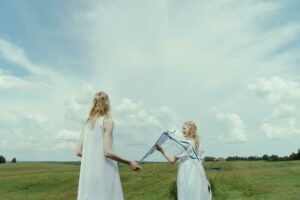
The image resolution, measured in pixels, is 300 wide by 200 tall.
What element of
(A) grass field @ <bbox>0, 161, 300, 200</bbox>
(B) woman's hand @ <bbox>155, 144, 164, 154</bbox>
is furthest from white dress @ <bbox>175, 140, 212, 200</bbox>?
(A) grass field @ <bbox>0, 161, 300, 200</bbox>

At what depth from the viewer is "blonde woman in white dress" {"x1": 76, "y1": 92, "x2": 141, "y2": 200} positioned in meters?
6.73

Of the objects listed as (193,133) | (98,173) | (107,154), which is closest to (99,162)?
(98,173)

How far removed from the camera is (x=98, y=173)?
6746mm

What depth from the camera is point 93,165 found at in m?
6.79

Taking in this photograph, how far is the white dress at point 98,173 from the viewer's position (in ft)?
22.1

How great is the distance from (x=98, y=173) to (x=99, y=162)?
0.15 meters

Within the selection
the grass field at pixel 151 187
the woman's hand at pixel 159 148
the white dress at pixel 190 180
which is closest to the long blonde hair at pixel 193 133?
the white dress at pixel 190 180

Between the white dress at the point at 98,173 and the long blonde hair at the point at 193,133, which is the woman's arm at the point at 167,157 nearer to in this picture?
the long blonde hair at the point at 193,133

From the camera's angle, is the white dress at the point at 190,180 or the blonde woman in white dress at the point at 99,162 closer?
the blonde woman in white dress at the point at 99,162

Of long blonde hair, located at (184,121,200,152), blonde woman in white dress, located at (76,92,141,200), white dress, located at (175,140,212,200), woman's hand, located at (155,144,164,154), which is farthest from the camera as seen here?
white dress, located at (175,140,212,200)

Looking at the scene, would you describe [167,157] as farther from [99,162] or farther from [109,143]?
[109,143]

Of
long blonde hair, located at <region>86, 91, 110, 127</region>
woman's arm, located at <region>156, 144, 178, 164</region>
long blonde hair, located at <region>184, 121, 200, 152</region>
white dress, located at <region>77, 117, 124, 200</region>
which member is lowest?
white dress, located at <region>77, 117, 124, 200</region>

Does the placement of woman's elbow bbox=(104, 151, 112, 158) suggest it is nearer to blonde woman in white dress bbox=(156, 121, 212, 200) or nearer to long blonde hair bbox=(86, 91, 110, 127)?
long blonde hair bbox=(86, 91, 110, 127)

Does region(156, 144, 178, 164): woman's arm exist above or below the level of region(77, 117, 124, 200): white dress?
above
